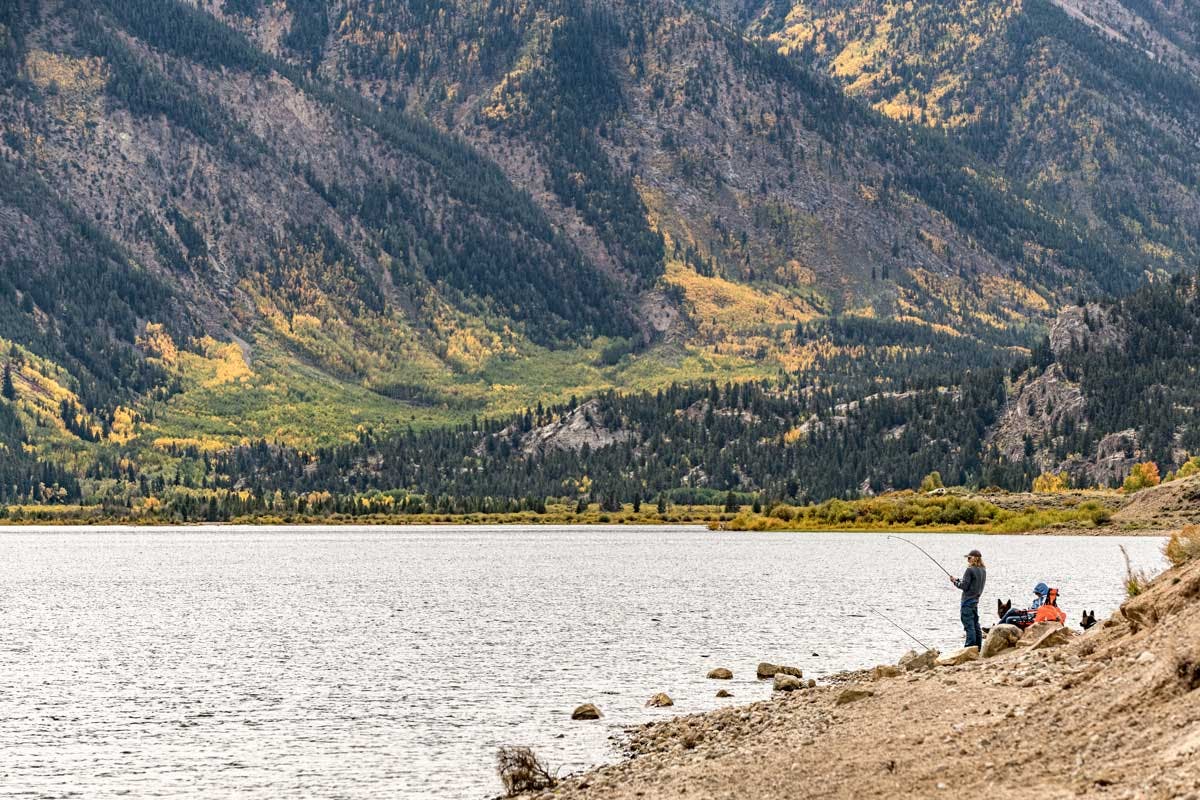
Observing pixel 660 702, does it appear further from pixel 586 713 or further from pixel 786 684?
pixel 786 684

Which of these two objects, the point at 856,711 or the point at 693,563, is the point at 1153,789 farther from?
the point at 693,563

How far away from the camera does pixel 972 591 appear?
2557 inches

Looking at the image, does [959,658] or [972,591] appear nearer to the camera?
[959,658]

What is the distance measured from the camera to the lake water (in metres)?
58.2

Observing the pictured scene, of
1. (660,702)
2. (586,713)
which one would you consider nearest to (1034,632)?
(660,702)

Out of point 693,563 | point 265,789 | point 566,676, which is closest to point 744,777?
point 265,789

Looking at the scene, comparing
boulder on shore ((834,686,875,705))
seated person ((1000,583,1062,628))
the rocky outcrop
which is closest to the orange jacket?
seated person ((1000,583,1062,628))

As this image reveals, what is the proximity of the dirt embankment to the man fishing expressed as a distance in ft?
20.4

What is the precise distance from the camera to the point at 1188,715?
38.2 m

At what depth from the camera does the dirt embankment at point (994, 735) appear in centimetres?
3819

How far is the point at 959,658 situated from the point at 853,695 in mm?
6609

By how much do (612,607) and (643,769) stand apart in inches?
3078

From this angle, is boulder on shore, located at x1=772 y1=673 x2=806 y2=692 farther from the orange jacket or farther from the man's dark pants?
the orange jacket

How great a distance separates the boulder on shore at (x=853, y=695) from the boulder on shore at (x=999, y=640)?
7.17m
